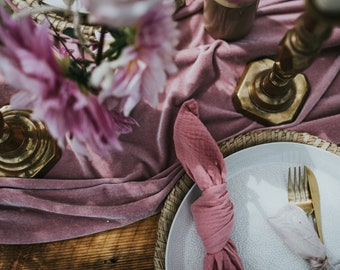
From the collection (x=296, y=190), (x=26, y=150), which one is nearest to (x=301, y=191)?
(x=296, y=190)

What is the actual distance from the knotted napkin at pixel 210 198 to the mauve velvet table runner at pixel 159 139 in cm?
5

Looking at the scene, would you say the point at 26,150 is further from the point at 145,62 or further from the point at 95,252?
the point at 145,62

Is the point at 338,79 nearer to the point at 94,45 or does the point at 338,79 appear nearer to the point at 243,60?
the point at 243,60

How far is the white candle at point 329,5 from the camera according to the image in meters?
0.24

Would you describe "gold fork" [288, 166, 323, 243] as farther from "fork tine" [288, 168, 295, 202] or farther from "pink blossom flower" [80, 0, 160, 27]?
"pink blossom flower" [80, 0, 160, 27]

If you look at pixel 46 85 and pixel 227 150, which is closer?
pixel 46 85

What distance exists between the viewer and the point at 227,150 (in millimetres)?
428

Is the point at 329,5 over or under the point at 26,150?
over

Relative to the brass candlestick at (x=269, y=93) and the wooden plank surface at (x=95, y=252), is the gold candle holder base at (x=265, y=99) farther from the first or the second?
the wooden plank surface at (x=95, y=252)

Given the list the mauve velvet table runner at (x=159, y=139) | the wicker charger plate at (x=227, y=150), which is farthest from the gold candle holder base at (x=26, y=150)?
the wicker charger plate at (x=227, y=150)

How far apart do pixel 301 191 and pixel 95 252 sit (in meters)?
0.22

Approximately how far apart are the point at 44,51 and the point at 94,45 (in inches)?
8.6

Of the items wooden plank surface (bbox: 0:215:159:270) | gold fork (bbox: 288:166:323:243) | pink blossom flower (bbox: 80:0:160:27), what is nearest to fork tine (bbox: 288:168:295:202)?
gold fork (bbox: 288:166:323:243)

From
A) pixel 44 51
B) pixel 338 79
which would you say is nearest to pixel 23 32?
pixel 44 51
